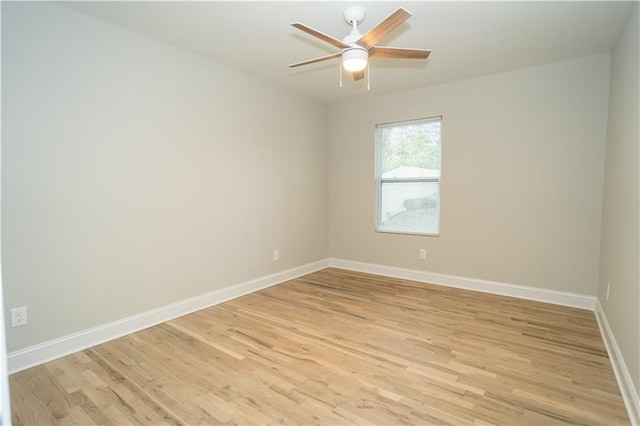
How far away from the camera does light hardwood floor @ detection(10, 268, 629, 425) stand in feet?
6.12

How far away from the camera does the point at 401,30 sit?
2766 millimetres

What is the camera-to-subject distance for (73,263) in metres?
2.56

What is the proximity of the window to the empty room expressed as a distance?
3cm

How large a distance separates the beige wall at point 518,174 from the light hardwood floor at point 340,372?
0.65 m

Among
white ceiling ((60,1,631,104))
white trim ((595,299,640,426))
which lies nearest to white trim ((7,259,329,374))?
white ceiling ((60,1,631,104))

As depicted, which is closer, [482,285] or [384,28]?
[384,28]

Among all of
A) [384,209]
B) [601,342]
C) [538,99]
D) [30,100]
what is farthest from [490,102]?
[30,100]

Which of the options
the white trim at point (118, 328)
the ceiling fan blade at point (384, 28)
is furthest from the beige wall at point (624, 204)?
the white trim at point (118, 328)

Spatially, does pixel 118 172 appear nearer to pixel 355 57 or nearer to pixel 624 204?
pixel 355 57

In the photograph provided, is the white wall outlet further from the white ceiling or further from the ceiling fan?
the ceiling fan

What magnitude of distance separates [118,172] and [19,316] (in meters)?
1.21

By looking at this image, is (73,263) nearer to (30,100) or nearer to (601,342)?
(30,100)

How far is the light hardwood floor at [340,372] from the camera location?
187 centimetres

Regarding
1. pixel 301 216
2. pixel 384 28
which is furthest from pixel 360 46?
pixel 301 216
